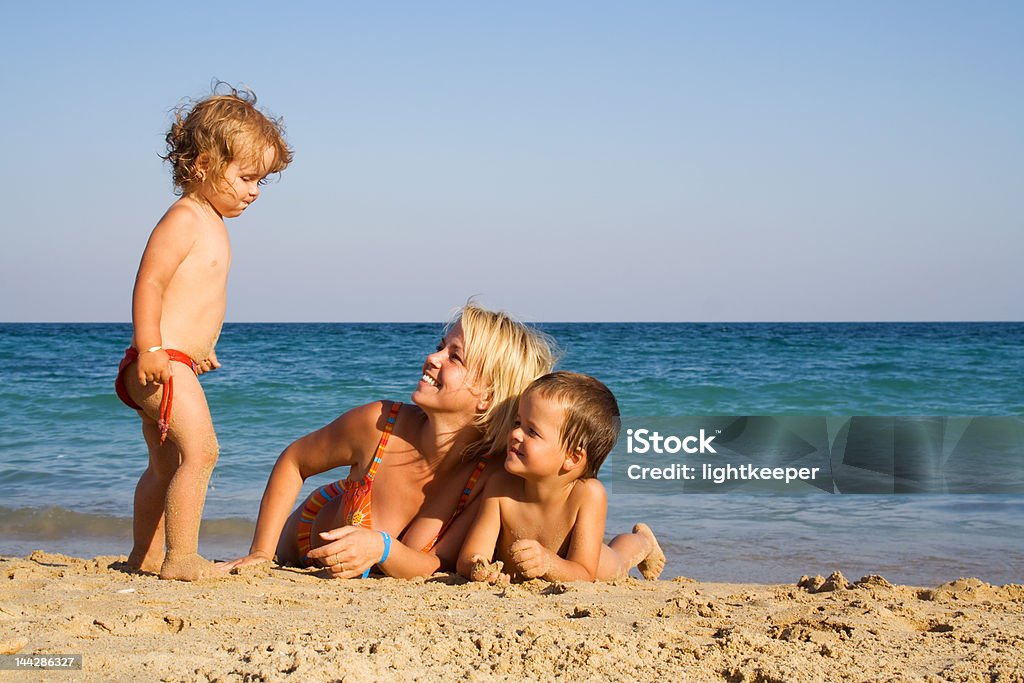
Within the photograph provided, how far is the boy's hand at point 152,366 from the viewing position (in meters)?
2.76

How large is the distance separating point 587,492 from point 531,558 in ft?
0.91

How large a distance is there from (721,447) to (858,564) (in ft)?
13.2

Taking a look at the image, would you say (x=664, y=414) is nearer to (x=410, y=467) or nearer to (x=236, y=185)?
(x=410, y=467)

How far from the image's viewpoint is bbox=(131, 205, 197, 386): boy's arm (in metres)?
2.77

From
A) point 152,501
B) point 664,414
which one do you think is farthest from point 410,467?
point 664,414

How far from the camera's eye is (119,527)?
4.80m

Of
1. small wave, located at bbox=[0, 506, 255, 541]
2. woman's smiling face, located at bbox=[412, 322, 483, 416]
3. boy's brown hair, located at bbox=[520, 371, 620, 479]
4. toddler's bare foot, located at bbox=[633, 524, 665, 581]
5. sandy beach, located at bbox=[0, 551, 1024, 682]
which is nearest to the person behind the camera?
sandy beach, located at bbox=[0, 551, 1024, 682]

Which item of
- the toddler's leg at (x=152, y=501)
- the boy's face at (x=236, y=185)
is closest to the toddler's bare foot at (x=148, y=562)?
the toddler's leg at (x=152, y=501)

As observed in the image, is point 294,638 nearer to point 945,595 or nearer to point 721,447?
point 945,595

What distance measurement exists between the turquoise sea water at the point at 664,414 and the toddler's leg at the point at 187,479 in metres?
1.31

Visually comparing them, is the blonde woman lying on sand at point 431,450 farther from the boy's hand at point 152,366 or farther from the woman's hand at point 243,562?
the boy's hand at point 152,366

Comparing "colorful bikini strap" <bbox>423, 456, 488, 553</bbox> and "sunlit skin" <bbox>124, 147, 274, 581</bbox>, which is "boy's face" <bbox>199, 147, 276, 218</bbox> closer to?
"sunlit skin" <bbox>124, 147, 274, 581</bbox>

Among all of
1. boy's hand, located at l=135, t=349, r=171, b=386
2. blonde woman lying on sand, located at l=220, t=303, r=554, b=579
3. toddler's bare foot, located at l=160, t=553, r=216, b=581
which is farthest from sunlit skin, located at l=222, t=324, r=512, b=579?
boy's hand, located at l=135, t=349, r=171, b=386

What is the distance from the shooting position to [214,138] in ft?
9.66
